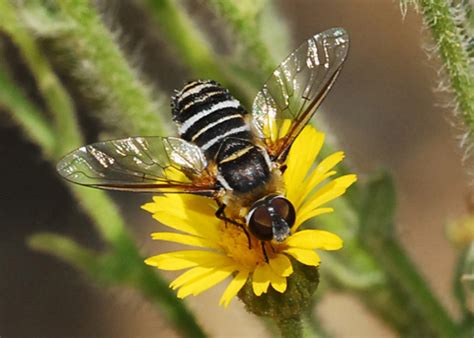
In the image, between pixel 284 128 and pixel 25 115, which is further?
pixel 25 115

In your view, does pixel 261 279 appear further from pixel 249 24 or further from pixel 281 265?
pixel 249 24

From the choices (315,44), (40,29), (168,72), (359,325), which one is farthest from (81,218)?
(315,44)

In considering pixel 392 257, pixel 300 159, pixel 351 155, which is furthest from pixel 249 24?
pixel 351 155

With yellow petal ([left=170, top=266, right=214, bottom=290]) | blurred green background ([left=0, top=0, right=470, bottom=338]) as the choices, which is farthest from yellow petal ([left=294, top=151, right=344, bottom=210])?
blurred green background ([left=0, top=0, right=470, bottom=338])

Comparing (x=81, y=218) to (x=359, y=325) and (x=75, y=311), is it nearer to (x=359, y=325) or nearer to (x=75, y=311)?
(x=75, y=311)

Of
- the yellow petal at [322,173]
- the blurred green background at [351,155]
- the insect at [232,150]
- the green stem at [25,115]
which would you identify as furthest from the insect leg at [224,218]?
the blurred green background at [351,155]
